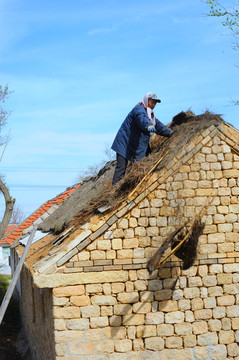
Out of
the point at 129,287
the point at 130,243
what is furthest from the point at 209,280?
the point at 130,243

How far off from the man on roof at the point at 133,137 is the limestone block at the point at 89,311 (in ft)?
8.85

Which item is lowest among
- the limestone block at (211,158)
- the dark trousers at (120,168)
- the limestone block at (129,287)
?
the limestone block at (129,287)

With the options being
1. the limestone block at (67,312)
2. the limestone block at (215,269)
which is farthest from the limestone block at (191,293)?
the limestone block at (67,312)

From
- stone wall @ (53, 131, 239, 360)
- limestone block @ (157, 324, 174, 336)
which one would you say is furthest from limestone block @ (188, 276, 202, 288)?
limestone block @ (157, 324, 174, 336)

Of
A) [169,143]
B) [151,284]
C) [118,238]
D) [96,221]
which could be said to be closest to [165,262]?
[151,284]

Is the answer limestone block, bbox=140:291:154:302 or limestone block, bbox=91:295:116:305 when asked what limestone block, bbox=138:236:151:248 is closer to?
limestone block, bbox=140:291:154:302

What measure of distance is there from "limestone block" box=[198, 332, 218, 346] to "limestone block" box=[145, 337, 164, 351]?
690mm

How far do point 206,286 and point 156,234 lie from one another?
50.7 inches

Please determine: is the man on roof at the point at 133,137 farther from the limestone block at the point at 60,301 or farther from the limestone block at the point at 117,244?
the limestone block at the point at 60,301

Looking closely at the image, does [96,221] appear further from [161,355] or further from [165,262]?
[161,355]

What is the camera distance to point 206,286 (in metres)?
7.87

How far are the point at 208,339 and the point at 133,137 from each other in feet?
13.4

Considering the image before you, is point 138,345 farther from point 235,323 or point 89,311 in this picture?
point 235,323

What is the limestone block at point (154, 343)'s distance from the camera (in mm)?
7551
